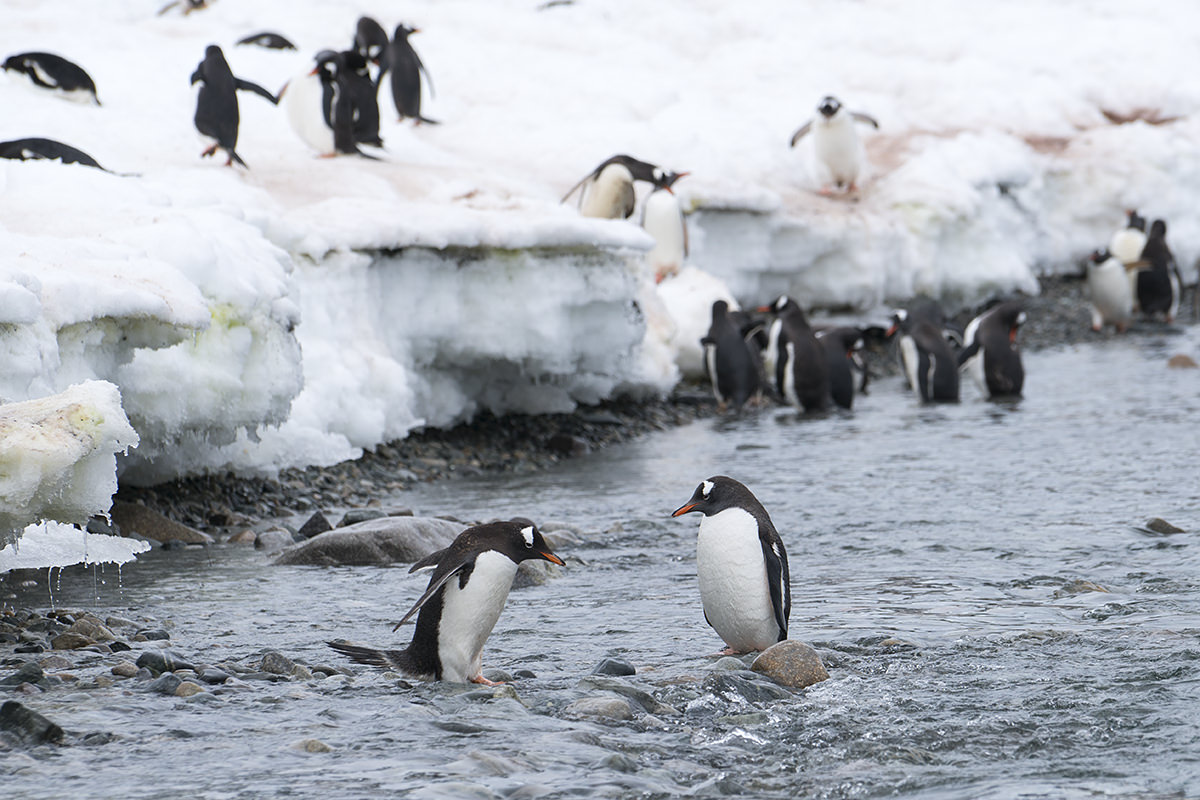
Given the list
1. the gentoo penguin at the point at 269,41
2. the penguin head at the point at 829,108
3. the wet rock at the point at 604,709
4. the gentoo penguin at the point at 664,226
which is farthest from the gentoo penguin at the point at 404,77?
the wet rock at the point at 604,709

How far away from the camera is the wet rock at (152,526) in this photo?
6168mm

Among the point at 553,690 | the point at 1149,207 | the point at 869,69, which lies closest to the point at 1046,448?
the point at 553,690

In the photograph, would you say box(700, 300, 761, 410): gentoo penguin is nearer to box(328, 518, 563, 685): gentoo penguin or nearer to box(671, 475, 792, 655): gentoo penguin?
box(671, 475, 792, 655): gentoo penguin

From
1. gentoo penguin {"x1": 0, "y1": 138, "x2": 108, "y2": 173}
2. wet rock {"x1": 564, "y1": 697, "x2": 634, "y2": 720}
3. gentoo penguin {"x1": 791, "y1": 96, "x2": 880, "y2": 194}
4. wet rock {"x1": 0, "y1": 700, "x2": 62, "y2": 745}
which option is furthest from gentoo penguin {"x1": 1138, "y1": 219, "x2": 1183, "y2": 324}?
wet rock {"x1": 0, "y1": 700, "x2": 62, "y2": 745}

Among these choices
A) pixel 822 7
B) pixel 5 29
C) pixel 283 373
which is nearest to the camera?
pixel 283 373

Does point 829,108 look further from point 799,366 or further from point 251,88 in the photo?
point 251,88

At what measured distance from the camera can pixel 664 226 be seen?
1259 centimetres

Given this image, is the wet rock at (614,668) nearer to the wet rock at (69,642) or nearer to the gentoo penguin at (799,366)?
the wet rock at (69,642)

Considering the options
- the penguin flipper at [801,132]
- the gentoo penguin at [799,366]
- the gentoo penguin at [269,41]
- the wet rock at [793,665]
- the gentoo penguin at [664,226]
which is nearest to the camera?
the wet rock at [793,665]

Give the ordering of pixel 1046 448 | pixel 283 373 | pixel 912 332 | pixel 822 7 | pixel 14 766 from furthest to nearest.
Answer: pixel 822 7 < pixel 912 332 < pixel 1046 448 < pixel 283 373 < pixel 14 766

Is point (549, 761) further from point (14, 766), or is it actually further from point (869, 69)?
point (869, 69)

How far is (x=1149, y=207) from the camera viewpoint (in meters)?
19.2

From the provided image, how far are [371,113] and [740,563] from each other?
8.98 m

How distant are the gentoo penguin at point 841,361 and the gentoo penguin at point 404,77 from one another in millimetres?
5056
